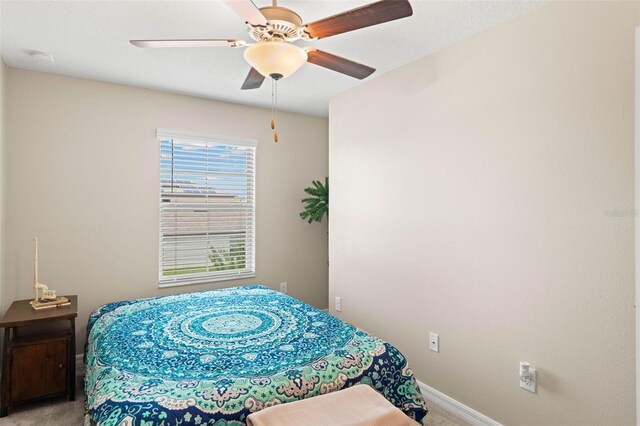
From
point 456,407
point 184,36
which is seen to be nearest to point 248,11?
point 184,36

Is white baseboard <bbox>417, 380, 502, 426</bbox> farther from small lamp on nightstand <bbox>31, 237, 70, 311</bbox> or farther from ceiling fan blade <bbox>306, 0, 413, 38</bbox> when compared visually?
small lamp on nightstand <bbox>31, 237, 70, 311</bbox>

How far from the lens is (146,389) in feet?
5.18

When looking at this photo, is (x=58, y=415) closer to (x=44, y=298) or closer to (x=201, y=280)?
(x=44, y=298)

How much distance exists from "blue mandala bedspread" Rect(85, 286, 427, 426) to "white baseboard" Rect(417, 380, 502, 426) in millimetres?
619

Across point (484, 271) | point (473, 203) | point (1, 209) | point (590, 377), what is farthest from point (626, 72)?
point (1, 209)

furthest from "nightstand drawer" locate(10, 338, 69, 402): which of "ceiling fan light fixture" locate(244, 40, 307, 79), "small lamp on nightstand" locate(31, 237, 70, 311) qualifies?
"ceiling fan light fixture" locate(244, 40, 307, 79)

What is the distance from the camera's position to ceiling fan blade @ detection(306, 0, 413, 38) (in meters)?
1.46

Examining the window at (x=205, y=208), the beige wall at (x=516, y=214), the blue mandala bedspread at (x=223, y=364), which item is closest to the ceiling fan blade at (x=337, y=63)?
the beige wall at (x=516, y=214)

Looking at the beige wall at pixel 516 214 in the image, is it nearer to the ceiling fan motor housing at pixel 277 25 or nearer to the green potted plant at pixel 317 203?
the green potted plant at pixel 317 203

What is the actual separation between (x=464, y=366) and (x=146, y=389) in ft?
6.27

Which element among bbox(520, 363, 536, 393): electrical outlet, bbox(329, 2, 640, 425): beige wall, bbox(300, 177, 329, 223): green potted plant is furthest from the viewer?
bbox(300, 177, 329, 223): green potted plant

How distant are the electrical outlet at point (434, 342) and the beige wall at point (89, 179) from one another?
2.09 meters

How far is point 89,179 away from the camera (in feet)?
10.4

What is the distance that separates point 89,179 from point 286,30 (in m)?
2.40
